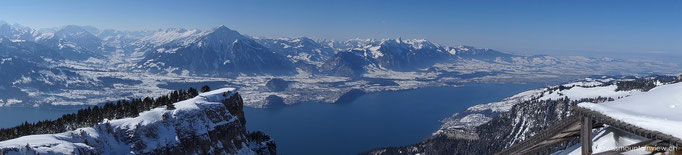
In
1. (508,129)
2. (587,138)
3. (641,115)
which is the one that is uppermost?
(641,115)

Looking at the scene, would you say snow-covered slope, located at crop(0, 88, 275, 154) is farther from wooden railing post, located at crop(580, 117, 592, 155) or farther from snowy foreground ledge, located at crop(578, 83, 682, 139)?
snowy foreground ledge, located at crop(578, 83, 682, 139)

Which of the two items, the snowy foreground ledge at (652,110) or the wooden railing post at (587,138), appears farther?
the wooden railing post at (587,138)

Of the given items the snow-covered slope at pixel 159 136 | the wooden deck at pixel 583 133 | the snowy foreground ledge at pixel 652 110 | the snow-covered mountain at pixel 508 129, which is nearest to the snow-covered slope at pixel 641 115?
the snowy foreground ledge at pixel 652 110

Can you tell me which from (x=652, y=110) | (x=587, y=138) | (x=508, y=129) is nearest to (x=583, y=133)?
(x=587, y=138)

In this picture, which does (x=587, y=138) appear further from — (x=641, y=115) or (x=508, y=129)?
(x=508, y=129)

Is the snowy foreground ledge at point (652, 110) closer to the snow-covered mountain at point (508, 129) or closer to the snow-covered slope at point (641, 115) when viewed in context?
the snow-covered slope at point (641, 115)

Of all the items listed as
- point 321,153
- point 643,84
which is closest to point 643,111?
point 321,153

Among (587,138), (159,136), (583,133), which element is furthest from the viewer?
(159,136)
